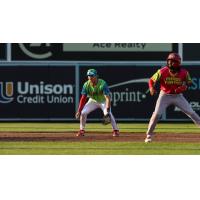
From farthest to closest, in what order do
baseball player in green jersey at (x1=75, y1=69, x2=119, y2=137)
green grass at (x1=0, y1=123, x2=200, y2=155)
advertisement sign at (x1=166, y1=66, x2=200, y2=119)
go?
advertisement sign at (x1=166, y1=66, x2=200, y2=119) → baseball player in green jersey at (x1=75, y1=69, x2=119, y2=137) → green grass at (x1=0, y1=123, x2=200, y2=155)

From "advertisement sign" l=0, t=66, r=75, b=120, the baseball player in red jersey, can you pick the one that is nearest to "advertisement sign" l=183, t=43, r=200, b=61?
"advertisement sign" l=0, t=66, r=75, b=120

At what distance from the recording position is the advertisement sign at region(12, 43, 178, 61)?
107 ft

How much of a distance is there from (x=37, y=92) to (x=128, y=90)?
11.9 ft

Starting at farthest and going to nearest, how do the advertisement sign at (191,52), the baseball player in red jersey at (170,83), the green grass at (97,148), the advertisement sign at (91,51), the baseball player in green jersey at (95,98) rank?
the advertisement sign at (91,51) < the advertisement sign at (191,52) < the baseball player in green jersey at (95,98) < the baseball player in red jersey at (170,83) < the green grass at (97,148)

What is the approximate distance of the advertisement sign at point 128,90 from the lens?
31.6 metres

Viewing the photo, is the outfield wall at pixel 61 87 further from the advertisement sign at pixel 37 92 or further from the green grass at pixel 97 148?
the green grass at pixel 97 148

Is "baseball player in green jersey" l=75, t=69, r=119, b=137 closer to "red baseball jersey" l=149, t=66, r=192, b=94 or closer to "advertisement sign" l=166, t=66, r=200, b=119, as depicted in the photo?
"red baseball jersey" l=149, t=66, r=192, b=94

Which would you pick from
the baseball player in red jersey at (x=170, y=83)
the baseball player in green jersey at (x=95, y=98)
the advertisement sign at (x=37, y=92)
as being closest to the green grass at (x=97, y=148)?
the baseball player in red jersey at (x=170, y=83)

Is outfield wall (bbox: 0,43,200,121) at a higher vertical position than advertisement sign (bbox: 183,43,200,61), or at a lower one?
lower

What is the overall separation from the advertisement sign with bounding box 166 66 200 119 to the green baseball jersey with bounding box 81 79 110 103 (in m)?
9.98

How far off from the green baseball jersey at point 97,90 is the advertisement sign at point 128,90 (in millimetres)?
9663

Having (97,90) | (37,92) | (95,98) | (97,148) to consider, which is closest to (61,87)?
(37,92)

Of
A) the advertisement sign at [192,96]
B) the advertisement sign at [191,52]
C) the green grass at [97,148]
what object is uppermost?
the advertisement sign at [191,52]

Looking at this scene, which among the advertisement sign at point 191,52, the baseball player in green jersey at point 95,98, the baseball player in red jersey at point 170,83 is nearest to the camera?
the baseball player in red jersey at point 170,83
